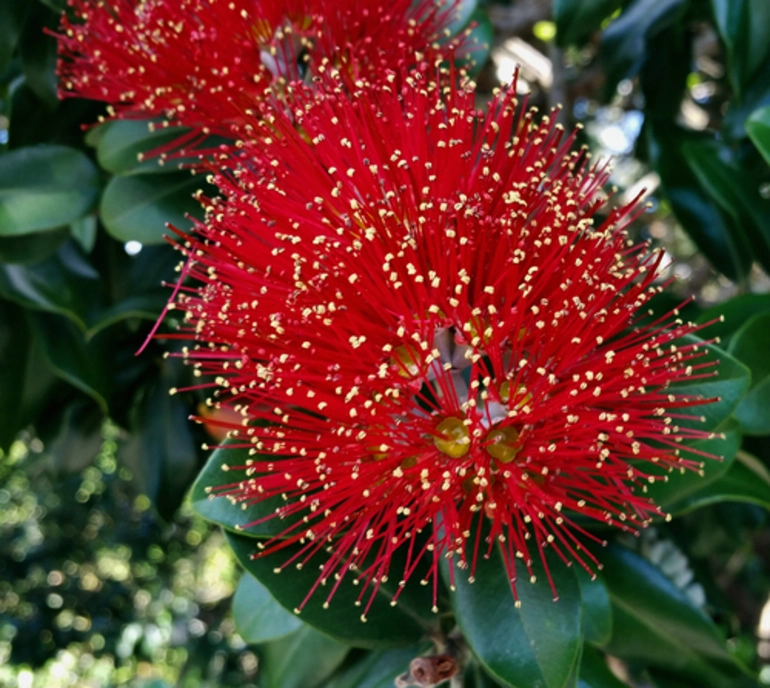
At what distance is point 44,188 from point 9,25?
0.88 ft

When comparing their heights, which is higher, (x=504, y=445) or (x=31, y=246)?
(x=504, y=445)

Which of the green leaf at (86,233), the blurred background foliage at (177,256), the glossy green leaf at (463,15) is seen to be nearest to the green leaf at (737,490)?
the blurred background foliage at (177,256)

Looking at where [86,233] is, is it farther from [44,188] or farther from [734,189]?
[734,189]

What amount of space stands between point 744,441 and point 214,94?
904 mm

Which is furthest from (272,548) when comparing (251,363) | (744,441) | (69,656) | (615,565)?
(69,656)

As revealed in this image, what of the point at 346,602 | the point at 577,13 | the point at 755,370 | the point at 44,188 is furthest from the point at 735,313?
the point at 44,188

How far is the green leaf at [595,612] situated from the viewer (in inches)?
34.9

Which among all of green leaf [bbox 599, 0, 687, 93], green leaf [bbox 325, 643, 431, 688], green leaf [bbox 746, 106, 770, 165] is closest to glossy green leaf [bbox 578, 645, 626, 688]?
green leaf [bbox 325, 643, 431, 688]

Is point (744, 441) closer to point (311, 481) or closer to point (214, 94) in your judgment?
point (311, 481)

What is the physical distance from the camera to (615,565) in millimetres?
962

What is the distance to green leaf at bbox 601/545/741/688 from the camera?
3.15ft

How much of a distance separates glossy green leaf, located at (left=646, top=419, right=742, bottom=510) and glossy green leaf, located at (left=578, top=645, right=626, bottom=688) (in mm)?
209

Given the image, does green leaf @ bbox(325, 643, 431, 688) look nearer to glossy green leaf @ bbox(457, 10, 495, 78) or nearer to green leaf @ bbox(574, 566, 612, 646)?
green leaf @ bbox(574, 566, 612, 646)

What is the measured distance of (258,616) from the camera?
0.93 metres
